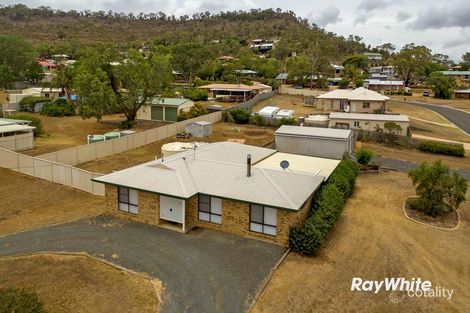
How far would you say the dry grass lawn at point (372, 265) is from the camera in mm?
13711

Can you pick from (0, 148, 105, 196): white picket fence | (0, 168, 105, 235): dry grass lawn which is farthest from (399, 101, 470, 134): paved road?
(0, 168, 105, 235): dry grass lawn

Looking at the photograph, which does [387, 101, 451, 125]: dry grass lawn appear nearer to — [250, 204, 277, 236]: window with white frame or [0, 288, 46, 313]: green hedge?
[250, 204, 277, 236]: window with white frame

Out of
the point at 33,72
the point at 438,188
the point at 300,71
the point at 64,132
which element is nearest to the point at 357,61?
the point at 300,71

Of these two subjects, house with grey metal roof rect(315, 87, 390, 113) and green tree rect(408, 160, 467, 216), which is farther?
house with grey metal roof rect(315, 87, 390, 113)

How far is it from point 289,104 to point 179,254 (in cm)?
5664

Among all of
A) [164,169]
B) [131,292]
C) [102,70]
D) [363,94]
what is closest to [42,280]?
[131,292]

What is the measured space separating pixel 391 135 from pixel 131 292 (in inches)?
1404

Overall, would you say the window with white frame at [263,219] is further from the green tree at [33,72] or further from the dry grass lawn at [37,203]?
the green tree at [33,72]

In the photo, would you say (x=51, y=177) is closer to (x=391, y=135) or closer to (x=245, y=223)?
(x=245, y=223)

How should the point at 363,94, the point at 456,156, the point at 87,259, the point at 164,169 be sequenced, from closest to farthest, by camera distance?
the point at 87,259
the point at 164,169
the point at 456,156
the point at 363,94

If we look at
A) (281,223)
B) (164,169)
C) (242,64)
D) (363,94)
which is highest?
(242,64)

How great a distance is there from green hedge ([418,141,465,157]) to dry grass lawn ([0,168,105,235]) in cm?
3253

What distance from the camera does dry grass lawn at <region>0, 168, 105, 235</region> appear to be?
20.5 m

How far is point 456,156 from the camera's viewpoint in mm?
38562
